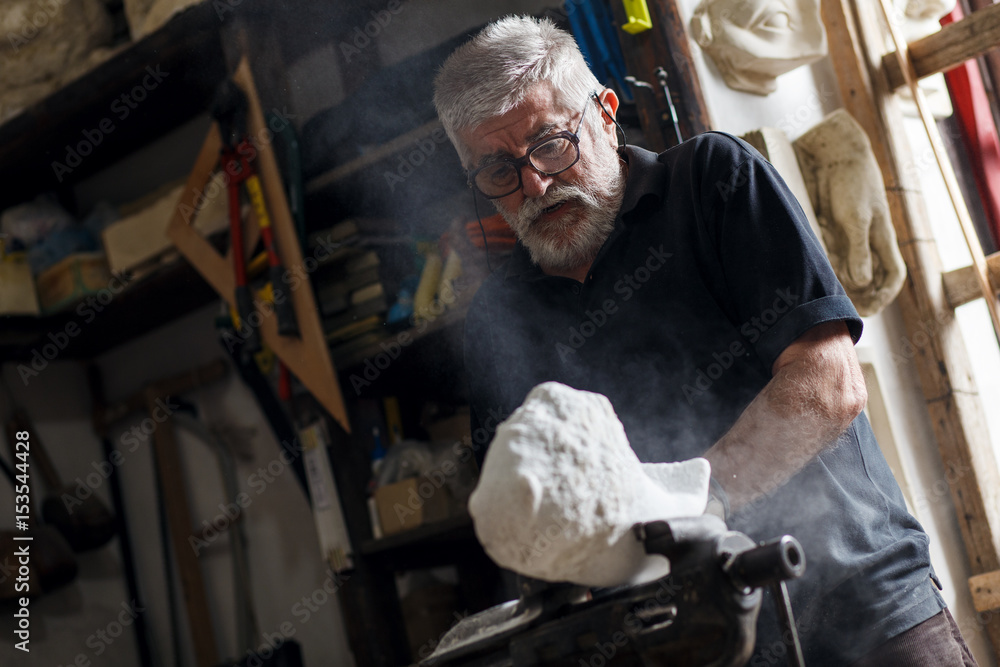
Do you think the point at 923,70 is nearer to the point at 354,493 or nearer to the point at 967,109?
the point at 967,109

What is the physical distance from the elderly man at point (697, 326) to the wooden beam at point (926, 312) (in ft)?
3.38

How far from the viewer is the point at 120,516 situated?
11.6ft

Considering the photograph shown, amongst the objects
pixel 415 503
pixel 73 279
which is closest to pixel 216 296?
pixel 73 279

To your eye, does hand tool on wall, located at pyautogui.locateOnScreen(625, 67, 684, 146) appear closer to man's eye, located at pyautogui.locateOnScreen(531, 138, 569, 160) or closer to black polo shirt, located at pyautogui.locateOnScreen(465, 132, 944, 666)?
black polo shirt, located at pyautogui.locateOnScreen(465, 132, 944, 666)

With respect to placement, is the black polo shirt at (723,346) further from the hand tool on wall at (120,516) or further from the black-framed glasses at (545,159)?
the hand tool on wall at (120,516)

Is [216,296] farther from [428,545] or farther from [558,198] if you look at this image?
[558,198]

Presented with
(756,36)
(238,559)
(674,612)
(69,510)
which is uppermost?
(756,36)

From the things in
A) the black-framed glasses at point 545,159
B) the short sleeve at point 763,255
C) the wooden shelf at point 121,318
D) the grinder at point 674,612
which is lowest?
the grinder at point 674,612

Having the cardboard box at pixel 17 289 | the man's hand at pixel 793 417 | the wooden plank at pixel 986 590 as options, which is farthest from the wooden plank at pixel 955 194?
the cardboard box at pixel 17 289

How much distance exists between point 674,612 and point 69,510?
3.07 metres

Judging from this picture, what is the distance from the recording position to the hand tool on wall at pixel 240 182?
257 cm

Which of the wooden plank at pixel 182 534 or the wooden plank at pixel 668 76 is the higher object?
the wooden plank at pixel 668 76

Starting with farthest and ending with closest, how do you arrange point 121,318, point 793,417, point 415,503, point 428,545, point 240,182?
point 121,318 → point 240,182 → point 428,545 → point 415,503 → point 793,417

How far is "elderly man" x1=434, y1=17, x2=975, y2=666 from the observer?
47.9 inches
